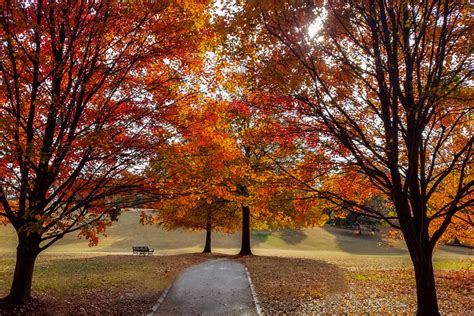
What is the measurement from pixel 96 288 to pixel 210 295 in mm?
4922

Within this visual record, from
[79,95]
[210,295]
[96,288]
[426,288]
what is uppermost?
[79,95]

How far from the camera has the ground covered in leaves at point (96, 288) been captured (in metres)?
10.3

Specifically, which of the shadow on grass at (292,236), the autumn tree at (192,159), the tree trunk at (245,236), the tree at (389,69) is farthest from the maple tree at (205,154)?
the shadow on grass at (292,236)

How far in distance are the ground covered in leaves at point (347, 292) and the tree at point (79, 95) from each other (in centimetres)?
607

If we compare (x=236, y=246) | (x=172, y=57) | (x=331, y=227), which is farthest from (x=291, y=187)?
(x=331, y=227)

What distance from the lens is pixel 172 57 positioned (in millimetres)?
9703

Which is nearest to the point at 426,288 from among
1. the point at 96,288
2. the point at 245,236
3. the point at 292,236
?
the point at 96,288

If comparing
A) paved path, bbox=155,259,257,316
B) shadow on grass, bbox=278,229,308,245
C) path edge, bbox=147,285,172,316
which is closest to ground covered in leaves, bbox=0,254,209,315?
path edge, bbox=147,285,172,316

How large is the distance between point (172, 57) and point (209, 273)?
10.4m

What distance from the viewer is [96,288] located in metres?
13.9

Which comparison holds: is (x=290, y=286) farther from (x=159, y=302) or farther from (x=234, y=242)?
(x=234, y=242)

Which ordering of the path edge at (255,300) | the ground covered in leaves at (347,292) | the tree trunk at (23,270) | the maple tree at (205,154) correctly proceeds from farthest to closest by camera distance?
the ground covered in leaves at (347,292) < the maple tree at (205,154) < the path edge at (255,300) < the tree trunk at (23,270)

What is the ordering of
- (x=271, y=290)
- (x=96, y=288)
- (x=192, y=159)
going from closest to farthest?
(x=192, y=159) → (x=271, y=290) → (x=96, y=288)

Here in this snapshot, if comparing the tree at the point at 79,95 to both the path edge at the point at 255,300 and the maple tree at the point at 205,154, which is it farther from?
the path edge at the point at 255,300
